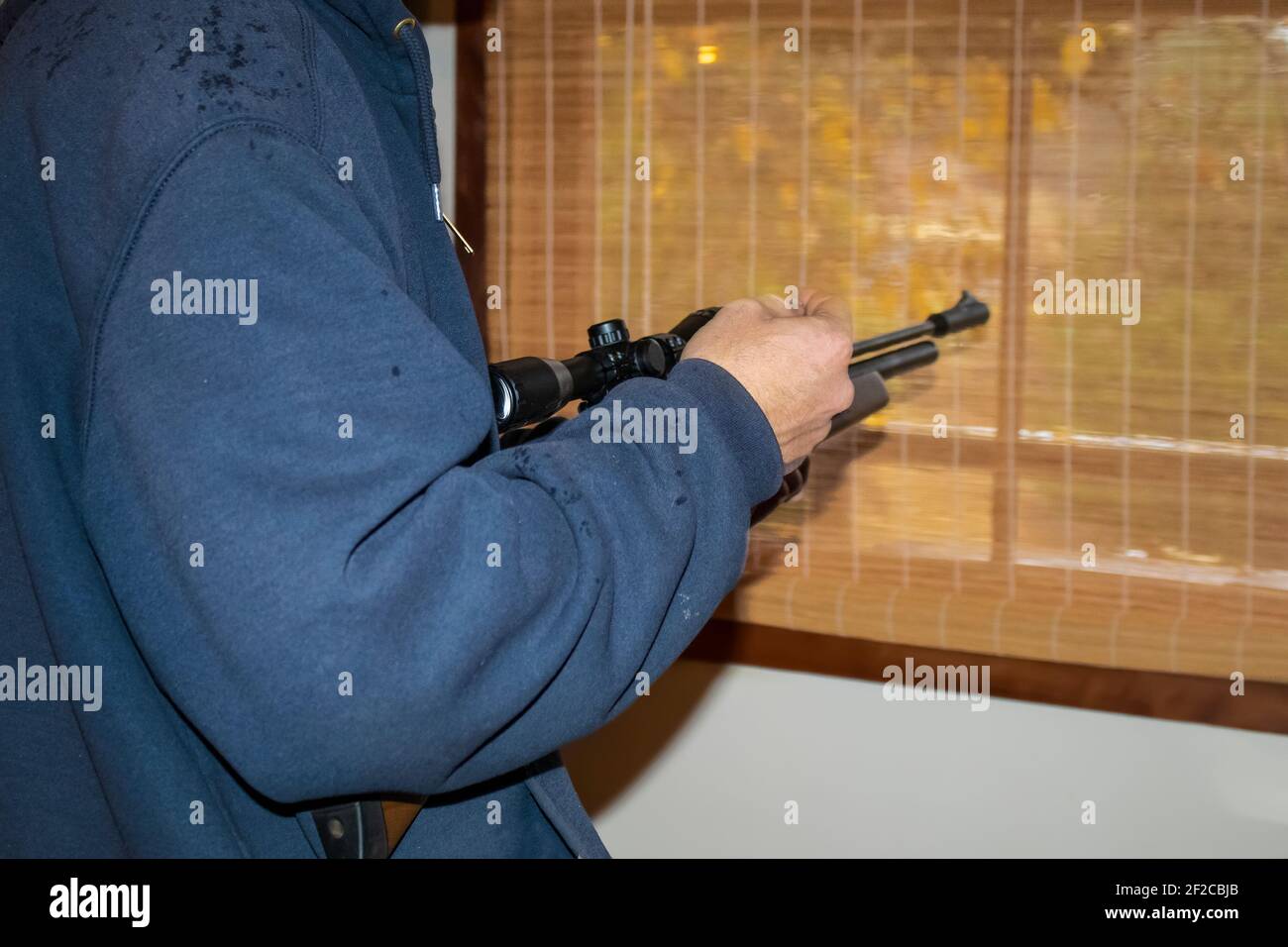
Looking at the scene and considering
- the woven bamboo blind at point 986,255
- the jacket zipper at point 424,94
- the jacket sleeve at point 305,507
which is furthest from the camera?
the woven bamboo blind at point 986,255

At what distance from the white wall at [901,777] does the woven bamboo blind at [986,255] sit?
13 cm

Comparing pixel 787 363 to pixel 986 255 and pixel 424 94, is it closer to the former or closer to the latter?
pixel 424 94

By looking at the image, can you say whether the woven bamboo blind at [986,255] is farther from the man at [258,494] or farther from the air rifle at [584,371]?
the man at [258,494]

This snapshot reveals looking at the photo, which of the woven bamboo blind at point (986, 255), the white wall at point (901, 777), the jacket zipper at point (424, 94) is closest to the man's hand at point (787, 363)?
the jacket zipper at point (424, 94)

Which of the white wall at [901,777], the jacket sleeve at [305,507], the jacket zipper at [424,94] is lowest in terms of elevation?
the white wall at [901,777]

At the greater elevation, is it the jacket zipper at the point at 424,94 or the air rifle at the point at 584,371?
the jacket zipper at the point at 424,94

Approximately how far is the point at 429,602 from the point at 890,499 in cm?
131

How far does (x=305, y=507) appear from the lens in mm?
476

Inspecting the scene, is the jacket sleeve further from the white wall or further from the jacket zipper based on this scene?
the white wall

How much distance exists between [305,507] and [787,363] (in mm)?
408

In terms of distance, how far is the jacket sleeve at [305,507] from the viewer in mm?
478

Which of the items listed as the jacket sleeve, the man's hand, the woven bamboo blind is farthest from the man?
the woven bamboo blind

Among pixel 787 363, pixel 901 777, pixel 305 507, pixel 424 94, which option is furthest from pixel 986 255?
pixel 305 507
